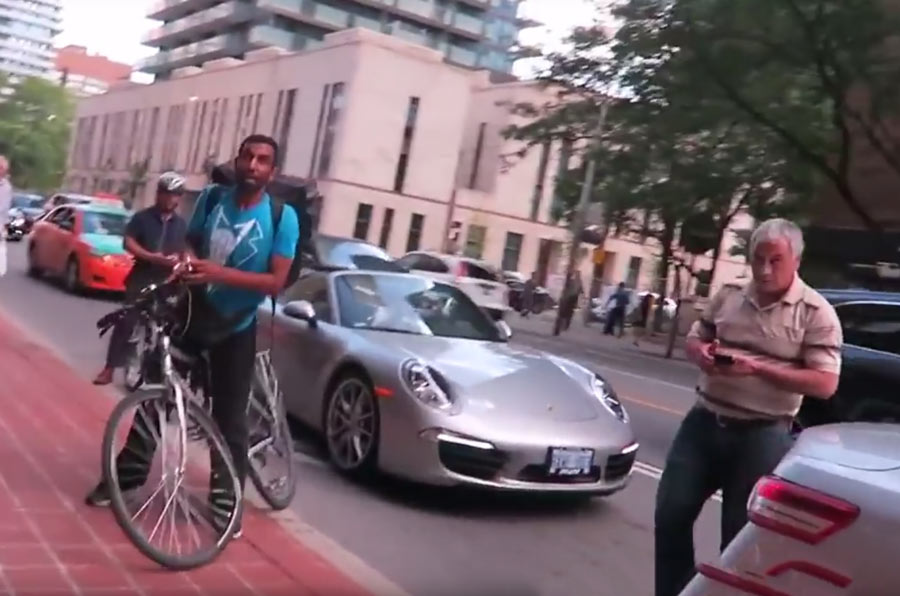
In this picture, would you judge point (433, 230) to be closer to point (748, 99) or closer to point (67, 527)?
point (748, 99)

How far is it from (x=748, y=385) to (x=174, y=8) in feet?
321

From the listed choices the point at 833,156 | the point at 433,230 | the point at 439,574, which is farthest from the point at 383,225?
the point at 439,574

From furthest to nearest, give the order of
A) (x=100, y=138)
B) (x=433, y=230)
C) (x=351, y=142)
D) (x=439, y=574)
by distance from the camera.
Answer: (x=100, y=138) < (x=433, y=230) < (x=351, y=142) < (x=439, y=574)

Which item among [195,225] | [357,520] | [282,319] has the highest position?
[195,225]

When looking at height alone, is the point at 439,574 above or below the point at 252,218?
below

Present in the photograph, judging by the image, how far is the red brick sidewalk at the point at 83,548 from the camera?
479cm

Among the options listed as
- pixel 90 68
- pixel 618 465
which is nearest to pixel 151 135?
pixel 618 465

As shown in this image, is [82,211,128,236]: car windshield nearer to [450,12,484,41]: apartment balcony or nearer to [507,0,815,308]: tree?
[507,0,815,308]: tree

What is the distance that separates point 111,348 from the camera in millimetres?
9555

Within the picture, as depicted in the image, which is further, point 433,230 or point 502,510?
point 433,230

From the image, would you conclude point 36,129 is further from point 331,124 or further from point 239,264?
point 239,264

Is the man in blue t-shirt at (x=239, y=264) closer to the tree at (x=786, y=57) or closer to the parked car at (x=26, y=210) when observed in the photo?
the tree at (x=786, y=57)

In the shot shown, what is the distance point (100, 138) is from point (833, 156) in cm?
7330

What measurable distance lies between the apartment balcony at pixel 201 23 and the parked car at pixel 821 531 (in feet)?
268
